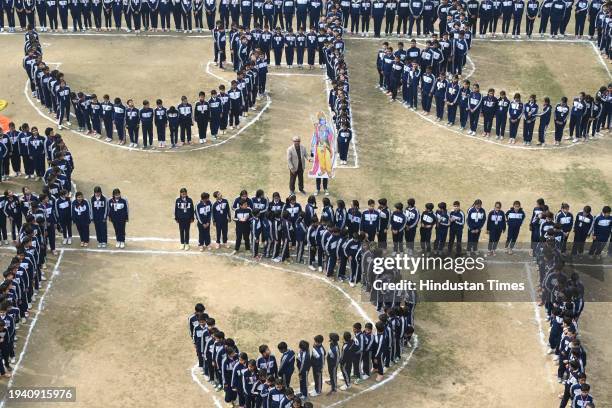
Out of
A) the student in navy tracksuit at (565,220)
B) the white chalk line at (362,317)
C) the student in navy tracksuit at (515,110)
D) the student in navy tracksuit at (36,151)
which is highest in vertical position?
the student in navy tracksuit at (515,110)

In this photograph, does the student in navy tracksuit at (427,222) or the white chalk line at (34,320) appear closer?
the white chalk line at (34,320)

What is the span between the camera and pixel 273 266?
31.4m

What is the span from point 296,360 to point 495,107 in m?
15.9

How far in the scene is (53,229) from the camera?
3130 centimetres

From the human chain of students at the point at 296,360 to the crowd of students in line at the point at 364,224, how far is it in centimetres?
416

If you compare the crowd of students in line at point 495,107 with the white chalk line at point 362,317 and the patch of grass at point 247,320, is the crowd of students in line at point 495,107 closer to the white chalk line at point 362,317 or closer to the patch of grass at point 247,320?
the white chalk line at point 362,317

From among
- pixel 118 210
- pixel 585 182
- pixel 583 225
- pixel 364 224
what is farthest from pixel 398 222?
pixel 585 182

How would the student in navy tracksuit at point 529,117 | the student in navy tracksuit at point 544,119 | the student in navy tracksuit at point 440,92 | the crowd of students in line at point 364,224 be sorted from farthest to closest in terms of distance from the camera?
the student in navy tracksuit at point 440,92 < the student in navy tracksuit at point 529,117 < the student in navy tracksuit at point 544,119 < the crowd of students in line at point 364,224

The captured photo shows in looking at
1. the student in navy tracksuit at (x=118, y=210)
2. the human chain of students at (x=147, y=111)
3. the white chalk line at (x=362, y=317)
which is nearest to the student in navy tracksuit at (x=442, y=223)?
the white chalk line at (x=362, y=317)

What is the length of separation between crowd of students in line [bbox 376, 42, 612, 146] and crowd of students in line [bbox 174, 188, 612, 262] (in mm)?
6593

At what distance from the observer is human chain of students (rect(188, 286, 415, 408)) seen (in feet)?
81.9

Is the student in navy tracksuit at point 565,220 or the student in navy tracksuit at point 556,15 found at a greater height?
the student in navy tracksuit at point 556,15

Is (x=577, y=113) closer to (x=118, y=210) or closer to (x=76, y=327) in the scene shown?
(x=118, y=210)

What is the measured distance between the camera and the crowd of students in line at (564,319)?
24.9 m
